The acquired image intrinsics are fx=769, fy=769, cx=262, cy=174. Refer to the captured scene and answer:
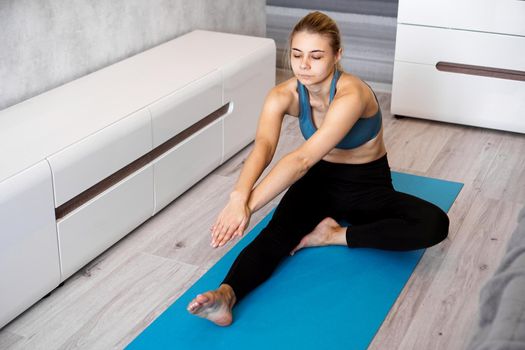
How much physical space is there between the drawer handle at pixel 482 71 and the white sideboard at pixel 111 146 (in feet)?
2.36

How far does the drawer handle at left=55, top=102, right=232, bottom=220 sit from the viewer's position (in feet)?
6.95

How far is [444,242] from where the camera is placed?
7.79 ft

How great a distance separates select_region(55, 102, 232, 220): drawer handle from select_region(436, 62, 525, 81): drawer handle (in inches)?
37.3

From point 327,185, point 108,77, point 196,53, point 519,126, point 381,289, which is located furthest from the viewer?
point 519,126

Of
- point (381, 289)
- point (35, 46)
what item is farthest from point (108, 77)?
point (381, 289)

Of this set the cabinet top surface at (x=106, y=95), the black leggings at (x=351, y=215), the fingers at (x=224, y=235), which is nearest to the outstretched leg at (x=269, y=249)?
the black leggings at (x=351, y=215)

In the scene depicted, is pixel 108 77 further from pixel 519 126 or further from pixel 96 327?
pixel 519 126

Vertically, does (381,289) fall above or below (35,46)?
below

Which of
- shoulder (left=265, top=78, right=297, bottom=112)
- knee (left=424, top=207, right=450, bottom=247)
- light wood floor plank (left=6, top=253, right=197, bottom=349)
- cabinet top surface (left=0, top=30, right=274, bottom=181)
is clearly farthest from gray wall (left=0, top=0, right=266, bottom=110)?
knee (left=424, top=207, right=450, bottom=247)

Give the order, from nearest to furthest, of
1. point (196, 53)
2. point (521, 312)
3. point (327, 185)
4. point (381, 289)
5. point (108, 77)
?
1. point (521, 312)
2. point (381, 289)
3. point (327, 185)
4. point (108, 77)
5. point (196, 53)

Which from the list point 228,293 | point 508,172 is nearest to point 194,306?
point 228,293

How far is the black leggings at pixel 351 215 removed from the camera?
7.12 ft

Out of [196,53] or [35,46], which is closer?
[35,46]

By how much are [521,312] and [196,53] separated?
1976mm
